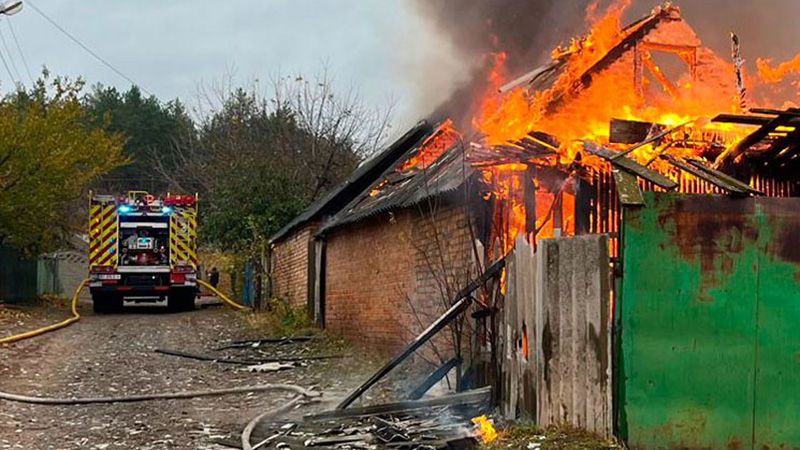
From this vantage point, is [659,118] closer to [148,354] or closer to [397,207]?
[397,207]

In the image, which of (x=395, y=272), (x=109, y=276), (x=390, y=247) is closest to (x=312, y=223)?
(x=390, y=247)

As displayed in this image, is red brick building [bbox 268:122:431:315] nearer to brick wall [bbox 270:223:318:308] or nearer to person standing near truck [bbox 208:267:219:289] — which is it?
brick wall [bbox 270:223:318:308]

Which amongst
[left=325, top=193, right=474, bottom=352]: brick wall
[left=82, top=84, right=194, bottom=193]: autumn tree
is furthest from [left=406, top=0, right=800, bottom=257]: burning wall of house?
[left=82, top=84, right=194, bottom=193]: autumn tree

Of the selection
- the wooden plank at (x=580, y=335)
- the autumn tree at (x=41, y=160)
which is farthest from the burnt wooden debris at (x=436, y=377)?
the autumn tree at (x=41, y=160)

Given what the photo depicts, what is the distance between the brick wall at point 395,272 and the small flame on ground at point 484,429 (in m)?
2.08

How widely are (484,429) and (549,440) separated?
2.59 feet

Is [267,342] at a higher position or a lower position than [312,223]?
lower

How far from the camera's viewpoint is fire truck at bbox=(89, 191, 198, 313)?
2120cm

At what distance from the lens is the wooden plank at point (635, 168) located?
5016 mm

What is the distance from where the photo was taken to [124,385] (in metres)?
9.66

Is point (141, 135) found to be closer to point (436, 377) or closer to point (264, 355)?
point (264, 355)

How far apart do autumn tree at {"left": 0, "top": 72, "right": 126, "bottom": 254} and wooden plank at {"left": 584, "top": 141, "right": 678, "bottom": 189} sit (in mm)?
15162

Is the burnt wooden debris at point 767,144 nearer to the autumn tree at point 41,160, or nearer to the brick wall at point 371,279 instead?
the brick wall at point 371,279

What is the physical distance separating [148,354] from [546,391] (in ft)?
29.6
